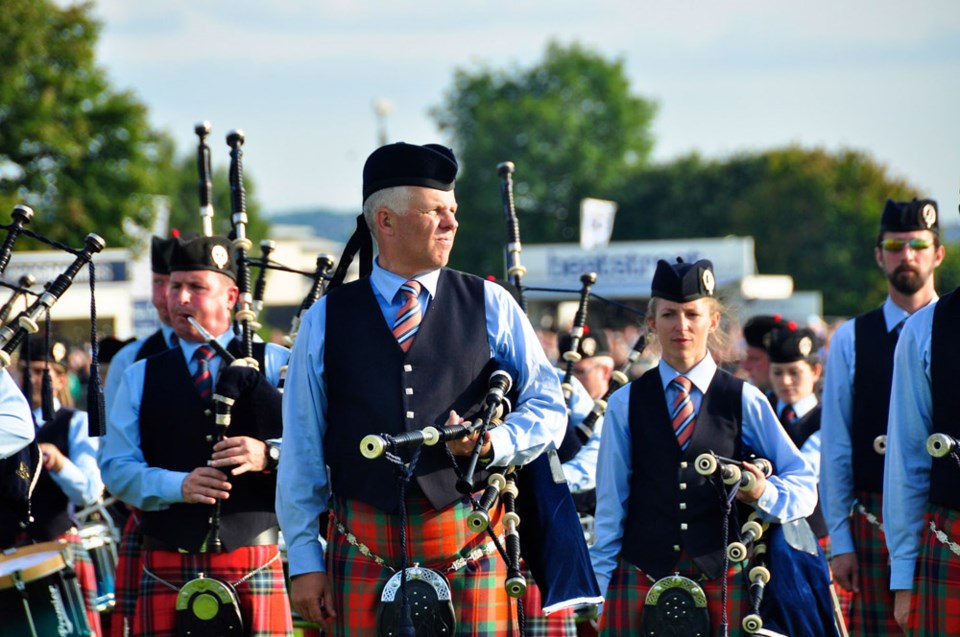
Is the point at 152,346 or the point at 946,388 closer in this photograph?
the point at 946,388

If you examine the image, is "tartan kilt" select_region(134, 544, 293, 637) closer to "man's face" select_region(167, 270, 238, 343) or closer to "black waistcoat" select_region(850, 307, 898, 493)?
"man's face" select_region(167, 270, 238, 343)

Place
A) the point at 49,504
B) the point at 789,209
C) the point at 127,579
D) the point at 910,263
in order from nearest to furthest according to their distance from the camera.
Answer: the point at 910,263 < the point at 127,579 < the point at 49,504 < the point at 789,209

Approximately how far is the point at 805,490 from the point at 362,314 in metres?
1.54

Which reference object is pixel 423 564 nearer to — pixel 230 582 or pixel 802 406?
pixel 230 582

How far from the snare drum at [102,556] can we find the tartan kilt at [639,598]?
9.87ft

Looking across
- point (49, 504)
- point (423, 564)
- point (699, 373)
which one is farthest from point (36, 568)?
point (699, 373)

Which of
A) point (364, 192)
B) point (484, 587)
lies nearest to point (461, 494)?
point (484, 587)

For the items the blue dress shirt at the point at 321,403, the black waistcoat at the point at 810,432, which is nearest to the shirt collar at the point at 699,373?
the blue dress shirt at the point at 321,403

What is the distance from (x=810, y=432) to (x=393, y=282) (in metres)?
3.00

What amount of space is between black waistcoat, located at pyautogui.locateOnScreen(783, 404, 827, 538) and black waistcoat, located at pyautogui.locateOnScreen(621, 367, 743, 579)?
1741 mm

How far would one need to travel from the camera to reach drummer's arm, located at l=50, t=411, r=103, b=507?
5863 mm

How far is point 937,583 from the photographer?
3480 mm

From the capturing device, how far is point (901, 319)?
16.7 ft

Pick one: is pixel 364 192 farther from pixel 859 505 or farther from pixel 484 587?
pixel 859 505
